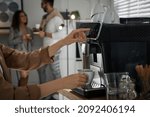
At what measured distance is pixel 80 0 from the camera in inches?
75.1

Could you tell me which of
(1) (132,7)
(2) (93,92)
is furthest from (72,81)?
(1) (132,7)

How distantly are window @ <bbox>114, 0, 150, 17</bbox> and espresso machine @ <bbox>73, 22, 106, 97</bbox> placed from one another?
0.79 meters

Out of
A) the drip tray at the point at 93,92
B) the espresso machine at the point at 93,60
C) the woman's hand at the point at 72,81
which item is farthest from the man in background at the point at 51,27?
the woman's hand at the point at 72,81

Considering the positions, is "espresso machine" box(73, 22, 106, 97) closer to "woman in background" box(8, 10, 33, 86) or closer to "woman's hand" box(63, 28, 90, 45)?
"woman's hand" box(63, 28, 90, 45)

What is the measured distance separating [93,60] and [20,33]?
1.04 m

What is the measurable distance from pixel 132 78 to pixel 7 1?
4.97ft

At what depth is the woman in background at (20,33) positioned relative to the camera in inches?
75.5

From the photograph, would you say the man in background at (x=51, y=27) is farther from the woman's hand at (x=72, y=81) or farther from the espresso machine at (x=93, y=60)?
the woman's hand at (x=72, y=81)

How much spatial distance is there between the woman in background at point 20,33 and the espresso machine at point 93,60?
0.93 metres

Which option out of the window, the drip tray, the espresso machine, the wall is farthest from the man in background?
the drip tray

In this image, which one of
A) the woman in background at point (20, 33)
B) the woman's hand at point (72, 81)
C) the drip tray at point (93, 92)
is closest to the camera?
the woman's hand at point (72, 81)

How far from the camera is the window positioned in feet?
5.67

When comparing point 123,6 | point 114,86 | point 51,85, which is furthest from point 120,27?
point 123,6

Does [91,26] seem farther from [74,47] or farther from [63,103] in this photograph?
[74,47]
